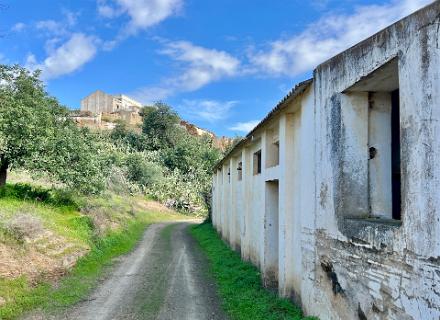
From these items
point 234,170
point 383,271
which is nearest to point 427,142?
point 383,271

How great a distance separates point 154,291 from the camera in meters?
11.9

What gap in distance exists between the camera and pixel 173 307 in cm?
1035

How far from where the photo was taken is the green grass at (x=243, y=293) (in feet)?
31.0

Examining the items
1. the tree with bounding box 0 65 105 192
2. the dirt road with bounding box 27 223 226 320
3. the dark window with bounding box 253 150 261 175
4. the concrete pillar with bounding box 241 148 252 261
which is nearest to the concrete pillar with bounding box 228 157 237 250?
the dirt road with bounding box 27 223 226 320

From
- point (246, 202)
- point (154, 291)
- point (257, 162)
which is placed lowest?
point (154, 291)

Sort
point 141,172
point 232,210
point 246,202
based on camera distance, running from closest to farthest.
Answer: point 246,202 < point 232,210 < point 141,172

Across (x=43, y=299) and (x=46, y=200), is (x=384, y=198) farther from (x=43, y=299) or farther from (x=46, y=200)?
(x=46, y=200)

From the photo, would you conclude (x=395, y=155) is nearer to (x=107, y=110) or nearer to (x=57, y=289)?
(x=57, y=289)

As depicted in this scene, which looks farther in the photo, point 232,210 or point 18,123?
point 232,210

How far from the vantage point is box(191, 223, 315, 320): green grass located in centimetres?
944

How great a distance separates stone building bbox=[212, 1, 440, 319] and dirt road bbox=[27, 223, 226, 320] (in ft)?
6.57

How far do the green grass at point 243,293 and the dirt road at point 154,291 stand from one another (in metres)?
0.34

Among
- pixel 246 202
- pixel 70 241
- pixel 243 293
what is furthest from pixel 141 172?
pixel 243 293

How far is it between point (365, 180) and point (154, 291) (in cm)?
696
